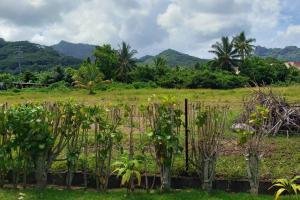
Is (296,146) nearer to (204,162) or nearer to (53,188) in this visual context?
(204,162)

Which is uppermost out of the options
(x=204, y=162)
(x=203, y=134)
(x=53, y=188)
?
(x=203, y=134)

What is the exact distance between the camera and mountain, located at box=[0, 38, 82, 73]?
145 metres

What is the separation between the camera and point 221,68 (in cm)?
6719

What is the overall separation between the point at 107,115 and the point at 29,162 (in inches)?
60.1

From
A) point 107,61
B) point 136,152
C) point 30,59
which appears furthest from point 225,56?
point 30,59

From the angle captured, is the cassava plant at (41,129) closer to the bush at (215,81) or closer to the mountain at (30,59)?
the bush at (215,81)

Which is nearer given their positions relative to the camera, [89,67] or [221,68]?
[89,67]

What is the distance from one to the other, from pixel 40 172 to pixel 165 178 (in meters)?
2.07

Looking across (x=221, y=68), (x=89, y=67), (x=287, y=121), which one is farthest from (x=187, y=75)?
(x=287, y=121)

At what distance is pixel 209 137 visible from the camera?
7363mm

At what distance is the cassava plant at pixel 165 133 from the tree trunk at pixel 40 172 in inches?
73.9

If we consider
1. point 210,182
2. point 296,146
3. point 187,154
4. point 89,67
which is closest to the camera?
point 210,182

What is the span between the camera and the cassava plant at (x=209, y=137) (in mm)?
7348

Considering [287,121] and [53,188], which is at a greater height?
[287,121]
